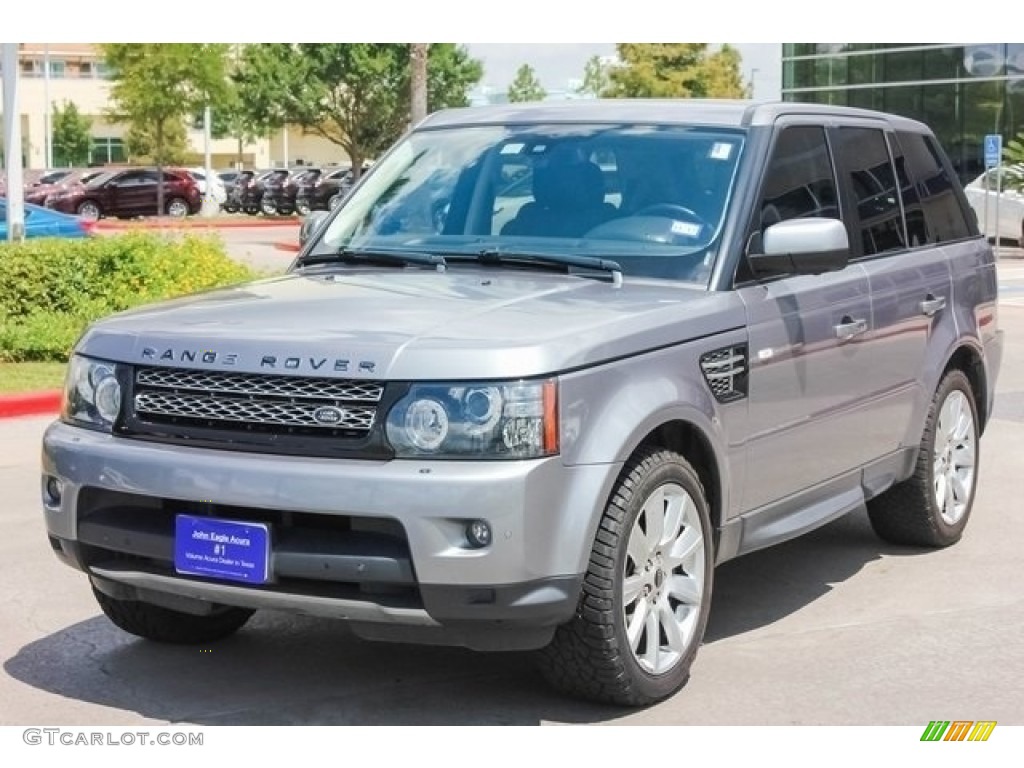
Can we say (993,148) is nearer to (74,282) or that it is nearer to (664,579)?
(74,282)

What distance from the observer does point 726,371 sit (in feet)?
17.6

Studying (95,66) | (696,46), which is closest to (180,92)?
(696,46)

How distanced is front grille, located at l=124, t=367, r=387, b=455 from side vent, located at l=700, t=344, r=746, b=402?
4.00 ft

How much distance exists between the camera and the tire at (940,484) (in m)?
7.09

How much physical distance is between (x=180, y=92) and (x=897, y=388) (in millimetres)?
41571

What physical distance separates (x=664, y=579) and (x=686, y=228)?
4.29ft

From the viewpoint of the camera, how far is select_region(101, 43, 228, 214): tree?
44.7 metres

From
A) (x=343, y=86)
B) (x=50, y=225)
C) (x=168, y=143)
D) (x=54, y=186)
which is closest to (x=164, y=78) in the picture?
(x=54, y=186)

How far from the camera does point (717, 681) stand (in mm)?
5371

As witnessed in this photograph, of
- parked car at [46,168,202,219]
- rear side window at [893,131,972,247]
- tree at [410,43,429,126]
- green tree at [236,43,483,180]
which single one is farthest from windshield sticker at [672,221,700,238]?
parked car at [46,168,202,219]

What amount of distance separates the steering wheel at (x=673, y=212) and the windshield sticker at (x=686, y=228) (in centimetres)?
2

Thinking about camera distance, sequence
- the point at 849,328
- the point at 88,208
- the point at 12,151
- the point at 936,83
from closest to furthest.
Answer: the point at 849,328
the point at 12,151
the point at 936,83
the point at 88,208
